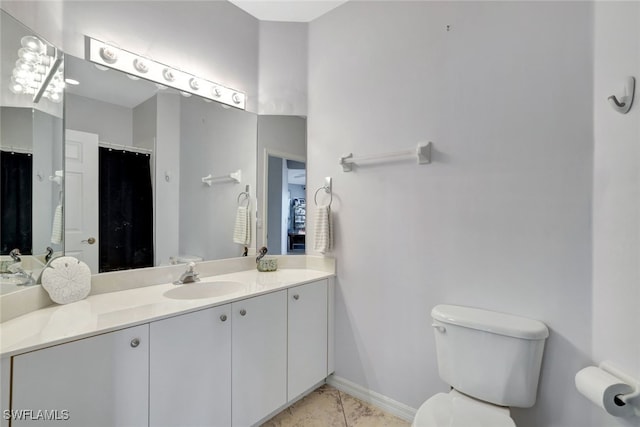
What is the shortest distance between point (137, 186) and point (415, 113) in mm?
1613

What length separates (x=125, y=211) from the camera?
1552 millimetres

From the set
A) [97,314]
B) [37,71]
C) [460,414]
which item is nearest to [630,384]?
[460,414]

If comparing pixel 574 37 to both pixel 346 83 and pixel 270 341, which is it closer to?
pixel 346 83

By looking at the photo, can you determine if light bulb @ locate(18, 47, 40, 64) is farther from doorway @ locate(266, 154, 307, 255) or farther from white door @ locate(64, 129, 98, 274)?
doorway @ locate(266, 154, 307, 255)

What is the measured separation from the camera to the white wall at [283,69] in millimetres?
2168

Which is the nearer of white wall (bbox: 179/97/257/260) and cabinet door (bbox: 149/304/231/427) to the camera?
cabinet door (bbox: 149/304/231/427)

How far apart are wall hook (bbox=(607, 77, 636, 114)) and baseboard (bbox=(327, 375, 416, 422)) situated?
169 centimetres

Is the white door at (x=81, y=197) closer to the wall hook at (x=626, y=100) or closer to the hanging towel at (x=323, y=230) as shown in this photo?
the hanging towel at (x=323, y=230)

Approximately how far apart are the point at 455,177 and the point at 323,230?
0.86m

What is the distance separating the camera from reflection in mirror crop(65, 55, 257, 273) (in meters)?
1.41

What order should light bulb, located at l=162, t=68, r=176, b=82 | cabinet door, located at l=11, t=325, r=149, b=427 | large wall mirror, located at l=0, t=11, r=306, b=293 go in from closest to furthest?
cabinet door, located at l=11, t=325, r=149, b=427 → large wall mirror, located at l=0, t=11, r=306, b=293 → light bulb, located at l=162, t=68, r=176, b=82

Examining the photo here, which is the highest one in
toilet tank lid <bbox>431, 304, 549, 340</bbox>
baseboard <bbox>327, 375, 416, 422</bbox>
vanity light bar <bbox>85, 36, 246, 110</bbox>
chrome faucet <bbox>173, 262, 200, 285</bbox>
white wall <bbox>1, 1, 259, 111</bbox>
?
white wall <bbox>1, 1, 259, 111</bbox>

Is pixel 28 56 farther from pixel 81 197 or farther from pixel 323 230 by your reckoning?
pixel 323 230

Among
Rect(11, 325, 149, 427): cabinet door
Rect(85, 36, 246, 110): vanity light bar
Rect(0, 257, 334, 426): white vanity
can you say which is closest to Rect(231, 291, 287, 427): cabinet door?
Rect(0, 257, 334, 426): white vanity
